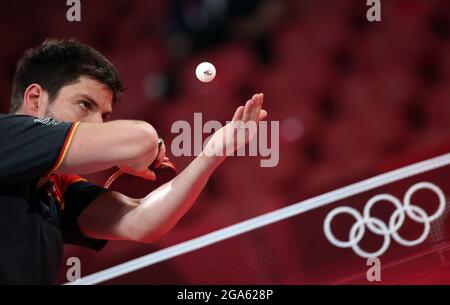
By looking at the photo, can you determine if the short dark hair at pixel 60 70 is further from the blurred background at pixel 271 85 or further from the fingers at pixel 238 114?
the blurred background at pixel 271 85

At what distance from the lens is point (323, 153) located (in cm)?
172

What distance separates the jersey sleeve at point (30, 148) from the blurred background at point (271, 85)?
2.66 feet

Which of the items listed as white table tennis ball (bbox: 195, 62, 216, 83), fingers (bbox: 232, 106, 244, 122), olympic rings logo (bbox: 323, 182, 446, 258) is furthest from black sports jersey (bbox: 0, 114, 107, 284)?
olympic rings logo (bbox: 323, 182, 446, 258)

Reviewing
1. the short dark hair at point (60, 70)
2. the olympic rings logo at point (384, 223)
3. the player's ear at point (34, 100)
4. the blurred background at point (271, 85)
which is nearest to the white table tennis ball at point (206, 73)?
the short dark hair at point (60, 70)

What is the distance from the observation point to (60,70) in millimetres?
891

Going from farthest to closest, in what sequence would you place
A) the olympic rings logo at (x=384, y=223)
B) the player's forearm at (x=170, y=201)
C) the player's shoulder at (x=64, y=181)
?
the olympic rings logo at (x=384, y=223) < the player's shoulder at (x=64, y=181) < the player's forearm at (x=170, y=201)

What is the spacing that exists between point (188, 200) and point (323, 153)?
3.06 feet

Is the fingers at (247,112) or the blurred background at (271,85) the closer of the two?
the fingers at (247,112)

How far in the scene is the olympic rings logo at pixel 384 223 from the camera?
5.03 feet

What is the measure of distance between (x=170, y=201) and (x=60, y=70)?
0.82 ft

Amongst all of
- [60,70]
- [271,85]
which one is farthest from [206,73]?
[271,85]

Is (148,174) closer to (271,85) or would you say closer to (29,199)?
(29,199)

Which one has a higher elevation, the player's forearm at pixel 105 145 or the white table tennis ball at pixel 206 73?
the white table tennis ball at pixel 206 73

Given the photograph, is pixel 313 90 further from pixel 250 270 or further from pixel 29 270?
pixel 29 270
